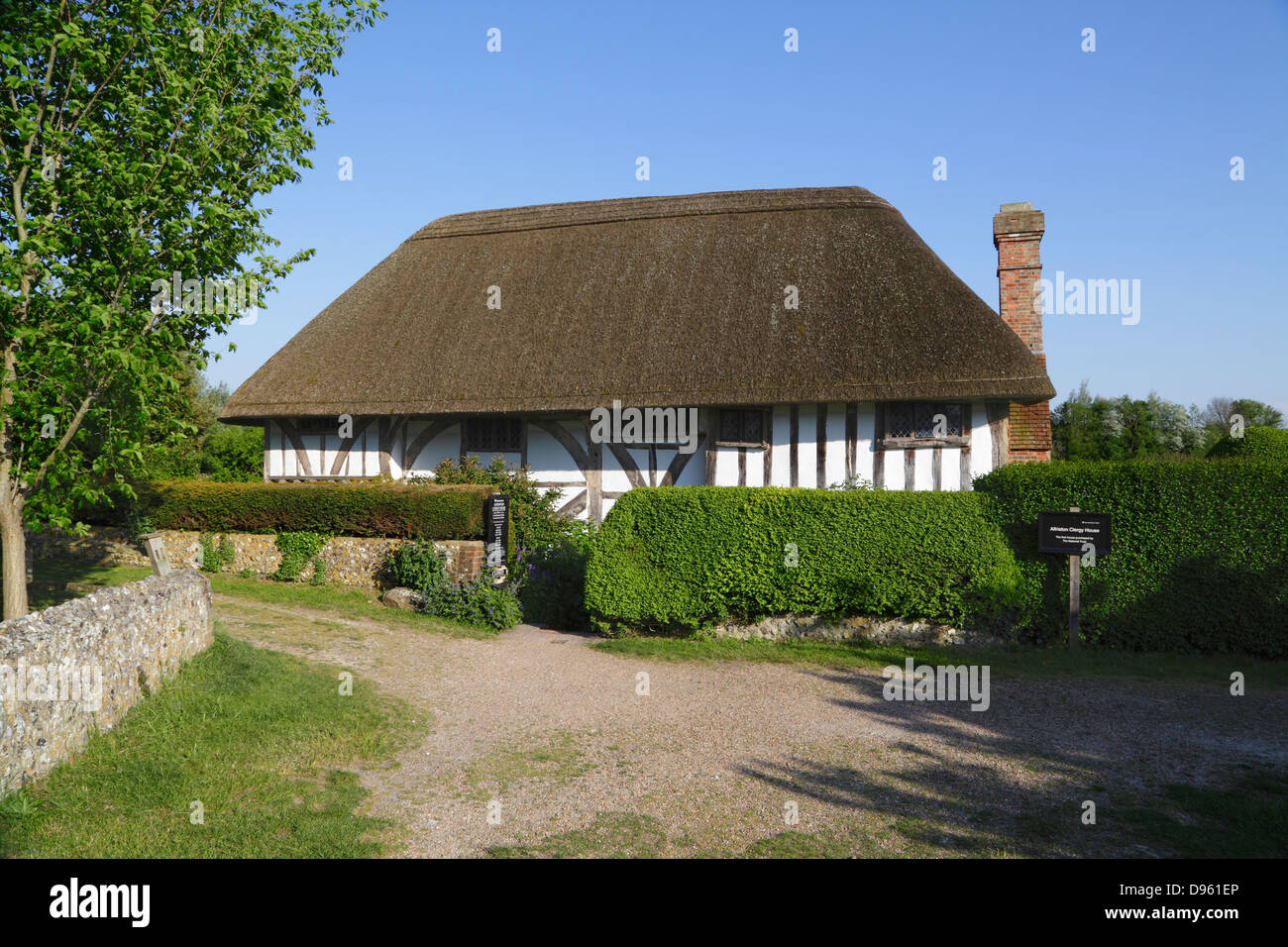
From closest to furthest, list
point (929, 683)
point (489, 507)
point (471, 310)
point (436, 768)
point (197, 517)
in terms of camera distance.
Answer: point (436, 768), point (929, 683), point (489, 507), point (197, 517), point (471, 310)

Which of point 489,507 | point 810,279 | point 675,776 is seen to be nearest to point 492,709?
point 675,776

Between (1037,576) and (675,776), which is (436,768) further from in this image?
(1037,576)

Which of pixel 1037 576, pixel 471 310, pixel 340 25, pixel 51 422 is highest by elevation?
pixel 340 25

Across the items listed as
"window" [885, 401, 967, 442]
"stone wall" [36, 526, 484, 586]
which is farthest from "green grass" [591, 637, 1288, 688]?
"window" [885, 401, 967, 442]

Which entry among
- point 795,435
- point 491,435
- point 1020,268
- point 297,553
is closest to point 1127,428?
point 1020,268

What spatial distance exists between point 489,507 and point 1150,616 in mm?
8804

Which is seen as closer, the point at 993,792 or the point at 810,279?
the point at 993,792

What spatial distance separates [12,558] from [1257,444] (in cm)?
1445

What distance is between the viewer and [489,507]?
502 inches

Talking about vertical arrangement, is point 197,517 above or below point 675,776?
above

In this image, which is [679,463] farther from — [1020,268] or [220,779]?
[220,779]

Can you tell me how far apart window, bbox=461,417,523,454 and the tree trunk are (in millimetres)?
8163

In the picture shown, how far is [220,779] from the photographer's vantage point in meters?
5.48
